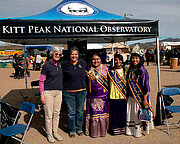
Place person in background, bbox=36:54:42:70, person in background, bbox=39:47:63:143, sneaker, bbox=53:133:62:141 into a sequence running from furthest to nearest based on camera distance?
1. person in background, bbox=36:54:42:70
2. sneaker, bbox=53:133:62:141
3. person in background, bbox=39:47:63:143

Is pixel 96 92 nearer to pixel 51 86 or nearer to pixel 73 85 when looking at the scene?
pixel 73 85

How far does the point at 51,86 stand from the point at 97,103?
3.05 feet

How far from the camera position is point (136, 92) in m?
3.62

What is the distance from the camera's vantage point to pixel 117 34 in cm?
385

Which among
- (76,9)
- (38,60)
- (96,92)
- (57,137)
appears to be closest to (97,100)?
(96,92)

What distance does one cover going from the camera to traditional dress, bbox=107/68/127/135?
12.0 ft

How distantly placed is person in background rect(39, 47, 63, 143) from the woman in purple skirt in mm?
586

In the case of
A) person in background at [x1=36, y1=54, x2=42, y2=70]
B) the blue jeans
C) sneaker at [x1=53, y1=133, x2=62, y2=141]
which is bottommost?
sneaker at [x1=53, y1=133, x2=62, y2=141]

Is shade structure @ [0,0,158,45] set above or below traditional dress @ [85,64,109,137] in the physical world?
above

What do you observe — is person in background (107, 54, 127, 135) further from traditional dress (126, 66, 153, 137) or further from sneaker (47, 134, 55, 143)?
sneaker (47, 134, 55, 143)

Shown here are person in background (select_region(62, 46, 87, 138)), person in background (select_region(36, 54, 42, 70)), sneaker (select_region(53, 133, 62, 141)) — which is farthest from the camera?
person in background (select_region(36, 54, 42, 70))

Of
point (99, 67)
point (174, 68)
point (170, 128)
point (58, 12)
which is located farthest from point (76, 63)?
point (174, 68)

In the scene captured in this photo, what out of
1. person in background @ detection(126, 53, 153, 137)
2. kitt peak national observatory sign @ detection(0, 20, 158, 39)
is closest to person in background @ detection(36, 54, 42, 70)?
kitt peak national observatory sign @ detection(0, 20, 158, 39)

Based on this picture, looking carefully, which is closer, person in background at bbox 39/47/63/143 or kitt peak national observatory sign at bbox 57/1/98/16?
person in background at bbox 39/47/63/143
